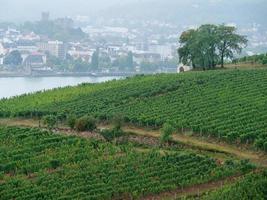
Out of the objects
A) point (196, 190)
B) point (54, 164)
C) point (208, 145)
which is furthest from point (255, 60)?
point (196, 190)

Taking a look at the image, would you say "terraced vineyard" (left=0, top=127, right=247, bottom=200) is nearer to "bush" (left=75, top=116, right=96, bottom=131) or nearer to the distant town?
"bush" (left=75, top=116, right=96, bottom=131)

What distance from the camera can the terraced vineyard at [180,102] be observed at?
41.2 metres

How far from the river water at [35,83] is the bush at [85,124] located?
212ft

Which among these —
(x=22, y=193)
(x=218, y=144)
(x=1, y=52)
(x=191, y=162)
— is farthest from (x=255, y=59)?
(x=1, y=52)

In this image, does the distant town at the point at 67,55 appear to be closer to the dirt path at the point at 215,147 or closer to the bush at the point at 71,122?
the bush at the point at 71,122

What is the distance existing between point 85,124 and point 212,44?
82.7 feet

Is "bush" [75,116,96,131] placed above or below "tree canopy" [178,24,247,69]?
below

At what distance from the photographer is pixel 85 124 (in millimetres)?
43000

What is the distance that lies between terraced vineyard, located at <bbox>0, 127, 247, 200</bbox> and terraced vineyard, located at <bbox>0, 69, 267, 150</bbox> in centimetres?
504

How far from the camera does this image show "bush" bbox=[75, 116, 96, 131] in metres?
43.0

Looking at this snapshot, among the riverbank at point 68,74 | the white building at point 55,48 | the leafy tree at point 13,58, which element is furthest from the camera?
the white building at point 55,48

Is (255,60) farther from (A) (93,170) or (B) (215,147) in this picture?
(A) (93,170)

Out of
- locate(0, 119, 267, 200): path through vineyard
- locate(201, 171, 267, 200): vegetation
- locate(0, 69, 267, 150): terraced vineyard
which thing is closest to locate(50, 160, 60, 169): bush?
locate(0, 119, 267, 200): path through vineyard

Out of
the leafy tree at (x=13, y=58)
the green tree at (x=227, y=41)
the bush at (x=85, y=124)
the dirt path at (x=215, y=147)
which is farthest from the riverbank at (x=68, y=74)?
the dirt path at (x=215, y=147)
